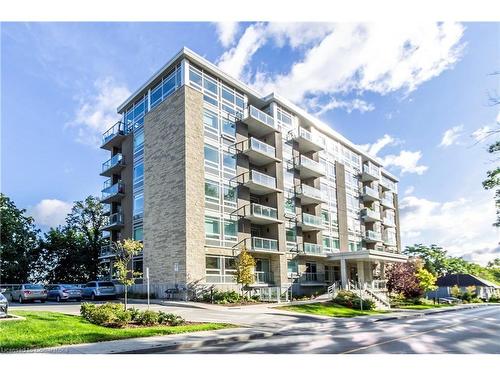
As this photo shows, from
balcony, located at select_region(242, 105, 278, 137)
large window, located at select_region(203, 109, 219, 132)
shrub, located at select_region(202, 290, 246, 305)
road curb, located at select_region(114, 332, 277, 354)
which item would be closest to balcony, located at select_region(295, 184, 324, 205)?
balcony, located at select_region(242, 105, 278, 137)

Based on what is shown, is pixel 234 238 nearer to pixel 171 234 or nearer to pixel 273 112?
pixel 171 234

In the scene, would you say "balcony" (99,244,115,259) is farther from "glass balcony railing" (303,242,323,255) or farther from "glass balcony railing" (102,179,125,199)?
"glass balcony railing" (303,242,323,255)

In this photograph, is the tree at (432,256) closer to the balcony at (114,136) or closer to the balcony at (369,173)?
the balcony at (369,173)

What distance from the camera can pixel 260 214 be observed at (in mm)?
32812

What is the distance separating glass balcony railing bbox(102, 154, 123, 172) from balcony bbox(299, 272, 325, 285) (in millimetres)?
18365

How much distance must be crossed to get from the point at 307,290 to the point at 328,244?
Answer: 6.67 meters

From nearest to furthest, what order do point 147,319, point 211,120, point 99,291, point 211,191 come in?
point 147,319, point 99,291, point 211,191, point 211,120

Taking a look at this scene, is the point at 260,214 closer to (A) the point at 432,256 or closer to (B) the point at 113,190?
(B) the point at 113,190

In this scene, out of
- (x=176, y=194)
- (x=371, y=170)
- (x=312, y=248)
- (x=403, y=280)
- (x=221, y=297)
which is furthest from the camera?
(x=371, y=170)

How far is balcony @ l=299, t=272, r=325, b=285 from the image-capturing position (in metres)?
36.6

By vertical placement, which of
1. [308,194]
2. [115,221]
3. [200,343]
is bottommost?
[200,343]

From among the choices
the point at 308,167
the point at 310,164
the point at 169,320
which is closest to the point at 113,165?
the point at 308,167

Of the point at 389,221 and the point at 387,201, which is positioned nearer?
the point at 387,201

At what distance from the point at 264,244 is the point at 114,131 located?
16.9 meters
